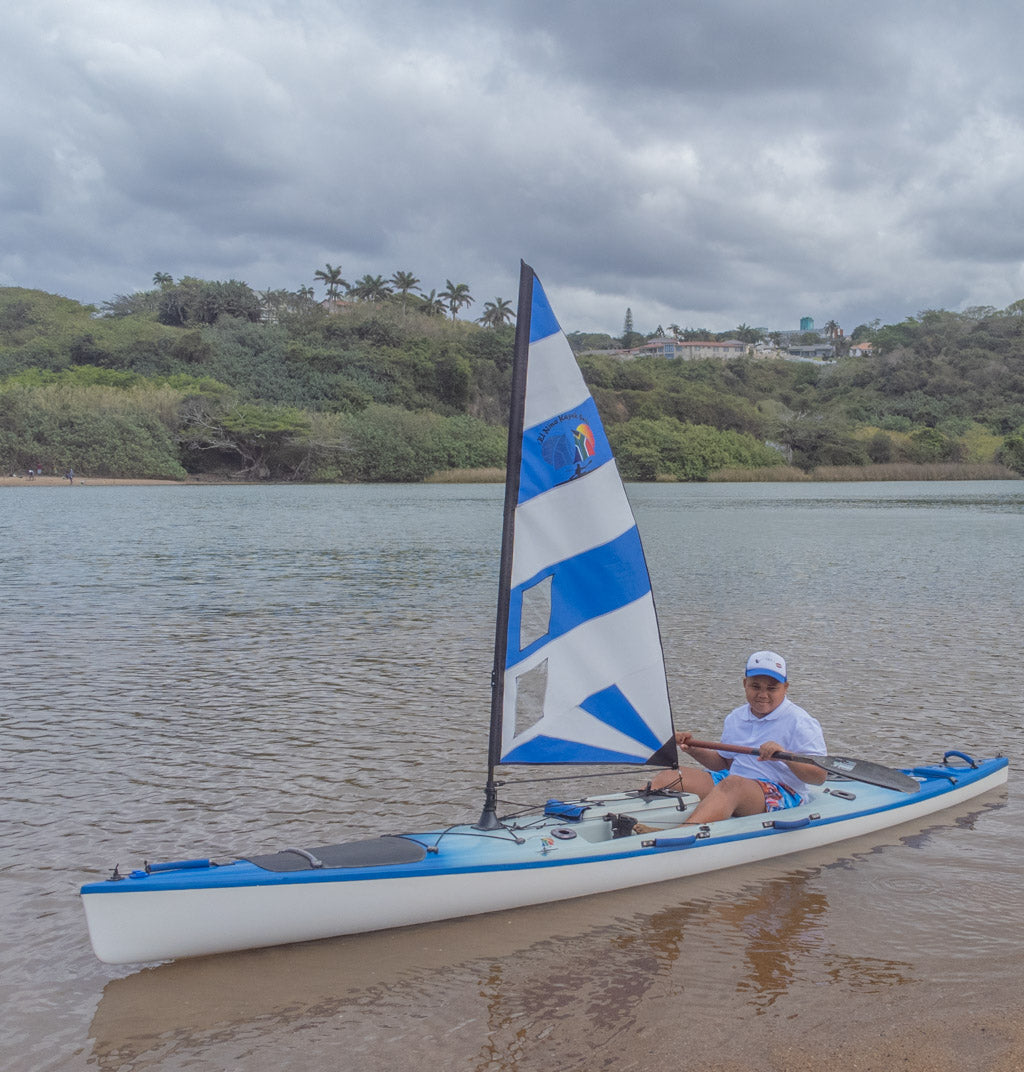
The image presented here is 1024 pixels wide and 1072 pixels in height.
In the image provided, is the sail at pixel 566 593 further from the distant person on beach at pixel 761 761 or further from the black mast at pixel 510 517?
the distant person on beach at pixel 761 761

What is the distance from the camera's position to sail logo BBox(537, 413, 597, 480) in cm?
556

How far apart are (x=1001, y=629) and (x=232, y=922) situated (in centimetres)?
1260

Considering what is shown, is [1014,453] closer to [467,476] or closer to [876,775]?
[467,476]

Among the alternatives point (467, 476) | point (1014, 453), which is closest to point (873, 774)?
point (467, 476)

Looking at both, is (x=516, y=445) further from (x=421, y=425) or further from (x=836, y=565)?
(x=421, y=425)

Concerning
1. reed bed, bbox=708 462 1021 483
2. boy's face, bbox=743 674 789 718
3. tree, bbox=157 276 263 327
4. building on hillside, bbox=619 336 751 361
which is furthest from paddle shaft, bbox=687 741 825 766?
building on hillside, bbox=619 336 751 361

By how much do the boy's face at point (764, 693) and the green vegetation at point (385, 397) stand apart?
245ft

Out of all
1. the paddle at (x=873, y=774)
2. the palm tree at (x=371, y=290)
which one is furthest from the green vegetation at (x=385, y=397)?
the paddle at (x=873, y=774)

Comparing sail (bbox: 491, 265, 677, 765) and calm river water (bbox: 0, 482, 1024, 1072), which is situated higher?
sail (bbox: 491, 265, 677, 765)

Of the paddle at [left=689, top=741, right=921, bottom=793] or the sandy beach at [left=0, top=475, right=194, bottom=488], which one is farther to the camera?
the sandy beach at [left=0, top=475, right=194, bottom=488]

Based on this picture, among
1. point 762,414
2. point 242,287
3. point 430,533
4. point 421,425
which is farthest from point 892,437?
point 430,533

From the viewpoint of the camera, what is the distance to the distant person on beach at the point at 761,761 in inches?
231

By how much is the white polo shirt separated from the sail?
41 centimetres

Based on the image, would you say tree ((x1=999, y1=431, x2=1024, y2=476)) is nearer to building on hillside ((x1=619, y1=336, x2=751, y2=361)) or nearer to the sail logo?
the sail logo
